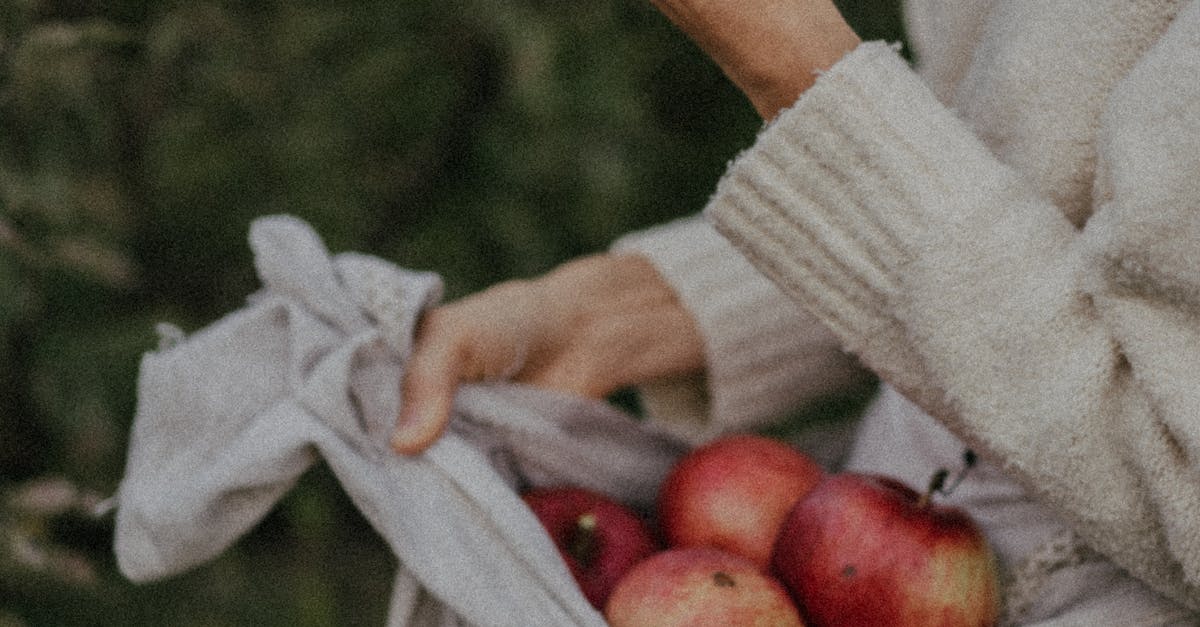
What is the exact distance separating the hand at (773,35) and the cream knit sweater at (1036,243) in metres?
0.03

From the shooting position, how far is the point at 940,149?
74 centimetres

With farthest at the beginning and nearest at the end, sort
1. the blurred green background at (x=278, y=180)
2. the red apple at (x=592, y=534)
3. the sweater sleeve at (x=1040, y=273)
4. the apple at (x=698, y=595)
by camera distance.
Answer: the blurred green background at (x=278, y=180) → the red apple at (x=592, y=534) → the apple at (x=698, y=595) → the sweater sleeve at (x=1040, y=273)

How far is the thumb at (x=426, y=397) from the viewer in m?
0.87

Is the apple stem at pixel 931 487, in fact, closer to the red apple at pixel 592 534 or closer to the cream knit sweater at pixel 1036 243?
the cream knit sweater at pixel 1036 243

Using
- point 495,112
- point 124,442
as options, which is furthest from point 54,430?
point 495,112

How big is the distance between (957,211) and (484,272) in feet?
4.23

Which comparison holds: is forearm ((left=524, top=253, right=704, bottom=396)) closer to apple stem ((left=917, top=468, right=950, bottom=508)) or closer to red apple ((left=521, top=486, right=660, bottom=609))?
red apple ((left=521, top=486, right=660, bottom=609))

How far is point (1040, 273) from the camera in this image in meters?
0.73

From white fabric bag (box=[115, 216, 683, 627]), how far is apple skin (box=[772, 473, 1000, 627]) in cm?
18

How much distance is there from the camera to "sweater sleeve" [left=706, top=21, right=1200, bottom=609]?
682 mm

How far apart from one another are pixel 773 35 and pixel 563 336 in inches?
17.1

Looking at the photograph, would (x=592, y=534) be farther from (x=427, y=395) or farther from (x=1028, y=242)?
(x=1028, y=242)

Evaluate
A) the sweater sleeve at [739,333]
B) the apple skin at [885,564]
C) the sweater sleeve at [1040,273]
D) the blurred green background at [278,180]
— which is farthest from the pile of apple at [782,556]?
the blurred green background at [278,180]

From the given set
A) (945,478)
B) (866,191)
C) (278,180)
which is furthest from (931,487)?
(278,180)
